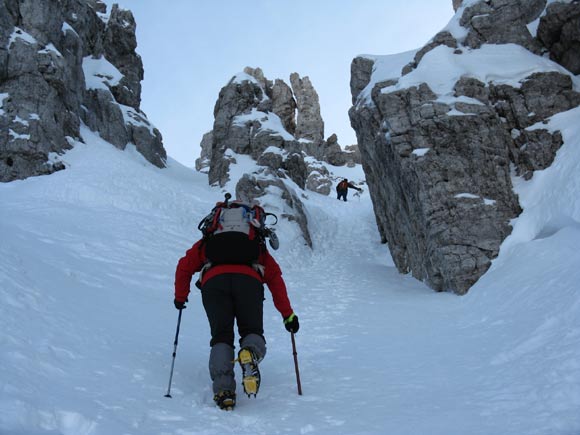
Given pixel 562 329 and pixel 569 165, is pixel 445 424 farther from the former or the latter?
pixel 569 165

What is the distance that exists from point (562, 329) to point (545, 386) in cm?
158

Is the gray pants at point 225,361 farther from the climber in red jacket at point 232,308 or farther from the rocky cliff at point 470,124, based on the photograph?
the rocky cliff at point 470,124

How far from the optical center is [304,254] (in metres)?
22.5

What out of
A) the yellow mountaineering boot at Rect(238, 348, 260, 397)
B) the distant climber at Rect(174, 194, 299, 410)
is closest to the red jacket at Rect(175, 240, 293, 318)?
the distant climber at Rect(174, 194, 299, 410)

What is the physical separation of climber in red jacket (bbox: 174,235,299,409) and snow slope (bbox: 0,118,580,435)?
36 centimetres

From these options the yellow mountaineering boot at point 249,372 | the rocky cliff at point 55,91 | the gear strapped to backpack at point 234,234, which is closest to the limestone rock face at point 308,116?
the rocky cliff at point 55,91

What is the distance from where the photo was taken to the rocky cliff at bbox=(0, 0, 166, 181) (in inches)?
1123

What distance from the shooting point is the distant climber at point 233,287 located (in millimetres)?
4742

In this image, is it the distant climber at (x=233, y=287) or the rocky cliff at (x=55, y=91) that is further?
the rocky cliff at (x=55, y=91)

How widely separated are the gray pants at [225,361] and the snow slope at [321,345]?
323 millimetres

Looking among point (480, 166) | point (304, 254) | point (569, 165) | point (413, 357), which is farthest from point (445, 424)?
point (304, 254)

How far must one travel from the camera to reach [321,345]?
25.8 ft

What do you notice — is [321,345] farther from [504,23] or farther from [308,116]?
[308,116]

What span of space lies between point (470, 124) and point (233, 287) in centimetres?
1134
